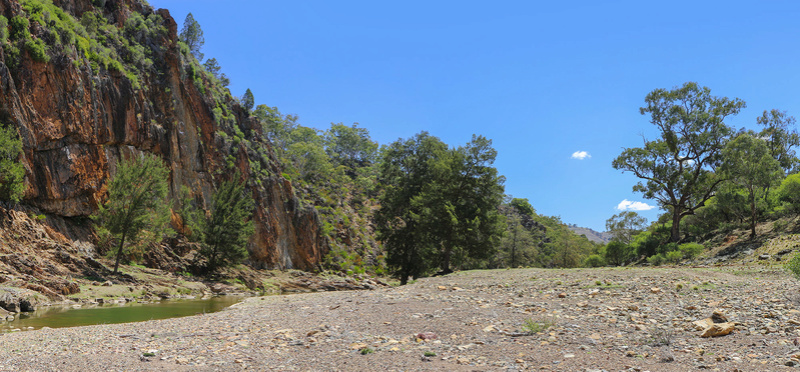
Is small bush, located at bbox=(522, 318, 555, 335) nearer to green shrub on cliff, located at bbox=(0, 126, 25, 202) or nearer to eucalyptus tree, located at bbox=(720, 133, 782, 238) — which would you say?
green shrub on cliff, located at bbox=(0, 126, 25, 202)

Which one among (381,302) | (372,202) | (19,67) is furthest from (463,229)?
(372,202)

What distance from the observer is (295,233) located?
199 feet

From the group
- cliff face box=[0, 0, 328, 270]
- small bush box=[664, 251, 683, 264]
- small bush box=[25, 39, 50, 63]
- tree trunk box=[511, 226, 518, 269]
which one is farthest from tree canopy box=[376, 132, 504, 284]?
small bush box=[25, 39, 50, 63]

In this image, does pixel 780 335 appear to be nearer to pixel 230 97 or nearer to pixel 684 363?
pixel 684 363

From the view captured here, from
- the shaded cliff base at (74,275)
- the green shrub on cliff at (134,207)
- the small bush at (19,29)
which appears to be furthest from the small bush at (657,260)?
the small bush at (19,29)

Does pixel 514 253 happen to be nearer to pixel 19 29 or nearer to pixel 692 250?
pixel 692 250

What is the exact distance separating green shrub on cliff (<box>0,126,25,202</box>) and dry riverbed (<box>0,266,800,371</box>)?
792 inches

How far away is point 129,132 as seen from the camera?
38.3 metres

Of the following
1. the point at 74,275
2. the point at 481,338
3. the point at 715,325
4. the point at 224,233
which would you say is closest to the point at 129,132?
the point at 224,233

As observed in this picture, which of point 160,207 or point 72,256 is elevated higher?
point 160,207

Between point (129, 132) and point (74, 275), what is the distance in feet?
55.1

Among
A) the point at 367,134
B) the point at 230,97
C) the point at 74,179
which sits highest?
the point at 367,134

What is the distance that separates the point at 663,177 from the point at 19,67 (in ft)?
175

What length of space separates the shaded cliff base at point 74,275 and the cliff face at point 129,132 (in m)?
2.73
